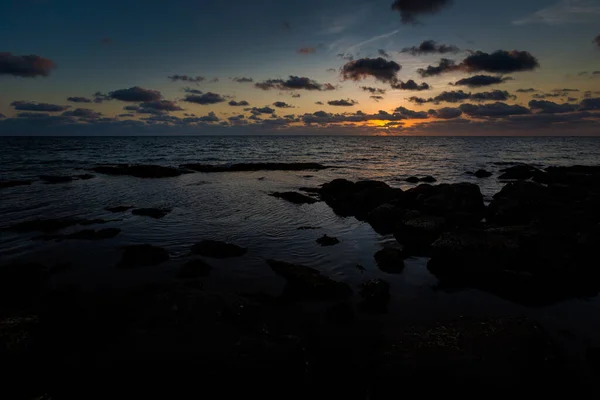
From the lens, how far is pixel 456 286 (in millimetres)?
10180

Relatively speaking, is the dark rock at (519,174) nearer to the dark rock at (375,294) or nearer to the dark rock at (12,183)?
the dark rock at (375,294)

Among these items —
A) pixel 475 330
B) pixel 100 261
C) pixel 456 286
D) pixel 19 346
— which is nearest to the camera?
pixel 19 346

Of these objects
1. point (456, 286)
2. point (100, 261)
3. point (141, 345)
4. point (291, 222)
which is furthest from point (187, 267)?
point (456, 286)

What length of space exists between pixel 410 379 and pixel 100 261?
11031mm

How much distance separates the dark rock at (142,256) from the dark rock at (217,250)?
3.94 ft

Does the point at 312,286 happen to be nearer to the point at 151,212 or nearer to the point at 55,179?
the point at 151,212

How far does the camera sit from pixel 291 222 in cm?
1753

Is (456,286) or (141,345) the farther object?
(456,286)

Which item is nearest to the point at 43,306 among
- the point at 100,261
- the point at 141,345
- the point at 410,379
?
the point at 100,261

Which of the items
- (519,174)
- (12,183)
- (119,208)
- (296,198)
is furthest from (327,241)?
(519,174)

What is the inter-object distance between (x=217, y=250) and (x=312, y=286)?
4746mm

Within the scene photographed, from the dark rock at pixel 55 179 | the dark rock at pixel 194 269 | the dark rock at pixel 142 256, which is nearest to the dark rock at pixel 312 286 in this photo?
the dark rock at pixel 194 269

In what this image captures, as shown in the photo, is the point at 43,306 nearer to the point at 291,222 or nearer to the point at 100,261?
the point at 100,261

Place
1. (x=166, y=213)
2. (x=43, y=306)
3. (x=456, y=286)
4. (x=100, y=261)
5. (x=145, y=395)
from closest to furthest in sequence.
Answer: (x=145, y=395) < (x=43, y=306) < (x=456, y=286) < (x=100, y=261) < (x=166, y=213)
